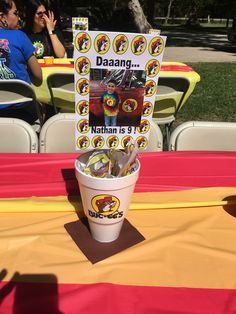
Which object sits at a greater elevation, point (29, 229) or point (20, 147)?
point (29, 229)

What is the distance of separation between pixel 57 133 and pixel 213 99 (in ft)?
14.6

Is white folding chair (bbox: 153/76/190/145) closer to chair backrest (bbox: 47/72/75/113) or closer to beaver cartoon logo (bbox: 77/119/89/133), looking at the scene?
chair backrest (bbox: 47/72/75/113)

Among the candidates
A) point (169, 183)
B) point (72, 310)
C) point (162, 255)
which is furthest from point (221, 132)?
point (72, 310)

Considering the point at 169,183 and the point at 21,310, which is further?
the point at 169,183

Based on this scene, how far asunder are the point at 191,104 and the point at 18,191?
462 centimetres

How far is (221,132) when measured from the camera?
1741 mm

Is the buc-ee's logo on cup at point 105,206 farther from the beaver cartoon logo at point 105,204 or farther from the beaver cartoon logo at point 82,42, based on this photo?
the beaver cartoon logo at point 82,42

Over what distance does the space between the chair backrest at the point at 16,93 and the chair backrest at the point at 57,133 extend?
0.81 m

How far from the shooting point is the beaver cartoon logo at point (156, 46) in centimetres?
94

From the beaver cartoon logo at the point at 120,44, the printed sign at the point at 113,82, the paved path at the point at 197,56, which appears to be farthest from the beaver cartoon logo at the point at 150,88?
the paved path at the point at 197,56

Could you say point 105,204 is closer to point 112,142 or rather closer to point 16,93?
point 112,142

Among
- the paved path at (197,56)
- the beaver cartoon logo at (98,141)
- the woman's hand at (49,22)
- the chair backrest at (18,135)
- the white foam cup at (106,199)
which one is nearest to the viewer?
the white foam cup at (106,199)

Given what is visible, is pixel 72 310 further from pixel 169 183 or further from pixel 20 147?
pixel 20 147

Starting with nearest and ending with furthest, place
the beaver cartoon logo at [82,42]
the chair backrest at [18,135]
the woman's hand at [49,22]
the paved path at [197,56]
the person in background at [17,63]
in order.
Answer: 1. the beaver cartoon logo at [82,42]
2. the chair backrest at [18,135]
3. the person in background at [17,63]
4. the woman's hand at [49,22]
5. the paved path at [197,56]
